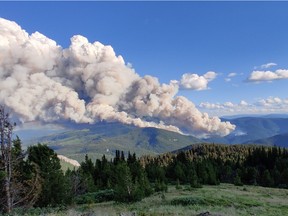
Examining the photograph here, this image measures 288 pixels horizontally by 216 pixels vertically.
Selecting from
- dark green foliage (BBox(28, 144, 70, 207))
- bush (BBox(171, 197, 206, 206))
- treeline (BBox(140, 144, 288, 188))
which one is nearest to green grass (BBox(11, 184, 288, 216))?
bush (BBox(171, 197, 206, 206))

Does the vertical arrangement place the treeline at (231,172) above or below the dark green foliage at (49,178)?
below

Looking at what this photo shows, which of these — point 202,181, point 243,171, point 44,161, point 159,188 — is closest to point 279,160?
point 243,171

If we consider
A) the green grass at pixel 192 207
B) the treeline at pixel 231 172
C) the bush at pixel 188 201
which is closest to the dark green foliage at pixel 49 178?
the green grass at pixel 192 207

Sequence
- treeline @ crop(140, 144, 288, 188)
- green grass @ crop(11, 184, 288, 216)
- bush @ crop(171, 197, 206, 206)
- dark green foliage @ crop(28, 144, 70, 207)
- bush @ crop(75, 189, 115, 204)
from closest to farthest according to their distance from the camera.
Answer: green grass @ crop(11, 184, 288, 216)
bush @ crop(171, 197, 206, 206)
dark green foliage @ crop(28, 144, 70, 207)
bush @ crop(75, 189, 115, 204)
treeline @ crop(140, 144, 288, 188)

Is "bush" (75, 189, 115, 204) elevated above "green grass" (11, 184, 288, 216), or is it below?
below

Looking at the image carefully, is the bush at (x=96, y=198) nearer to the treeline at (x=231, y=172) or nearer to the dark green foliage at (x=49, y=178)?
the dark green foliage at (x=49, y=178)

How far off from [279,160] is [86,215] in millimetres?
134839

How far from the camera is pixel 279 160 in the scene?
13600cm

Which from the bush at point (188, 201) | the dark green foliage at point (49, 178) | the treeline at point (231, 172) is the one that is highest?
the dark green foliage at point (49, 178)

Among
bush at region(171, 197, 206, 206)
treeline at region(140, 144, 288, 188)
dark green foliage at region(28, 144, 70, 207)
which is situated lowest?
treeline at region(140, 144, 288, 188)

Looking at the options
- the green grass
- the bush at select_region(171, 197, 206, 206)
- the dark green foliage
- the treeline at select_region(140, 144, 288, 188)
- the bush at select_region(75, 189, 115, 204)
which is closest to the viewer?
the green grass

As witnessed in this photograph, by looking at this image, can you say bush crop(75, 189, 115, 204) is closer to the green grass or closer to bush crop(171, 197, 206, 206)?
the green grass

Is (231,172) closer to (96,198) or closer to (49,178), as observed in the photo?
(96,198)

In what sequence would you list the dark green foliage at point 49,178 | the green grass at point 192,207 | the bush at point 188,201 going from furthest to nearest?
the dark green foliage at point 49,178, the bush at point 188,201, the green grass at point 192,207
